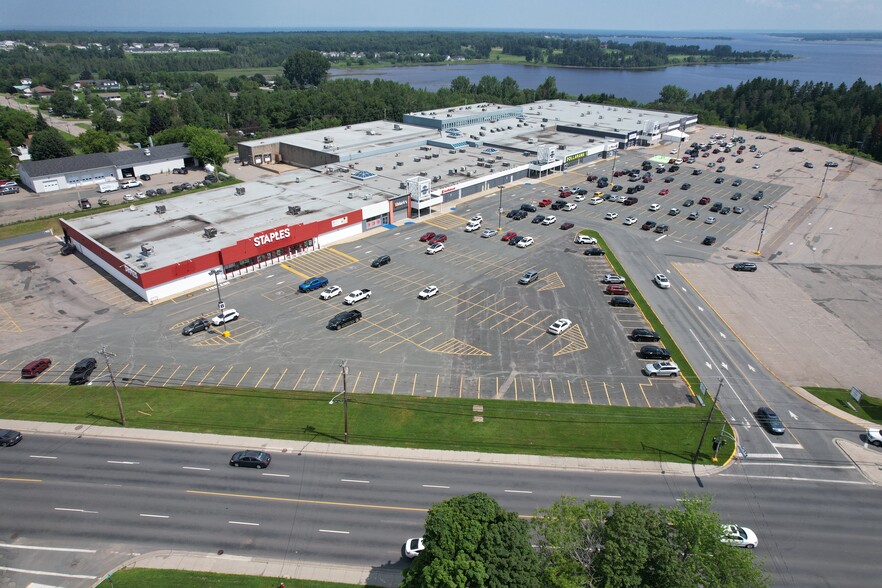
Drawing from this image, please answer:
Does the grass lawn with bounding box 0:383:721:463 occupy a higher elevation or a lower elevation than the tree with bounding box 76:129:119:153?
lower

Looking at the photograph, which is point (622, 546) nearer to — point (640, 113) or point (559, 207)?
point (559, 207)

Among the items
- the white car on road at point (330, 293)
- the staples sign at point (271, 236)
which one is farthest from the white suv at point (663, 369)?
the staples sign at point (271, 236)

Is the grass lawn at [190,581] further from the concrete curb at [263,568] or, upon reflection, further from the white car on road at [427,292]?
the white car on road at [427,292]

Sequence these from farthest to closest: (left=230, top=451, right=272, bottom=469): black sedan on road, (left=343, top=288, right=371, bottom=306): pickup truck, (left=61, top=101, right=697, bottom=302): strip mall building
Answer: (left=61, top=101, right=697, bottom=302): strip mall building, (left=343, top=288, right=371, bottom=306): pickup truck, (left=230, top=451, right=272, bottom=469): black sedan on road

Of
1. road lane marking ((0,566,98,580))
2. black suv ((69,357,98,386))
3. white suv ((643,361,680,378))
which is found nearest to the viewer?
road lane marking ((0,566,98,580))

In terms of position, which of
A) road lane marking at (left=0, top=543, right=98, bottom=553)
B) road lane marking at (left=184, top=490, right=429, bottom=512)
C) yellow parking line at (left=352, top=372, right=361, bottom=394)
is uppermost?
road lane marking at (left=0, top=543, right=98, bottom=553)

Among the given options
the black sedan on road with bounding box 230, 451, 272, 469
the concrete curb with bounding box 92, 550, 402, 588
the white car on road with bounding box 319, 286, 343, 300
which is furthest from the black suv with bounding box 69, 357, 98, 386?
the white car on road with bounding box 319, 286, 343, 300

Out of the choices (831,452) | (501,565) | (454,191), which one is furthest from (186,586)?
(454,191)

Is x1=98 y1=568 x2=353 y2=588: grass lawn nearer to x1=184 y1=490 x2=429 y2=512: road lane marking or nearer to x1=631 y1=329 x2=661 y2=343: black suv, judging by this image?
x1=184 y1=490 x2=429 y2=512: road lane marking
